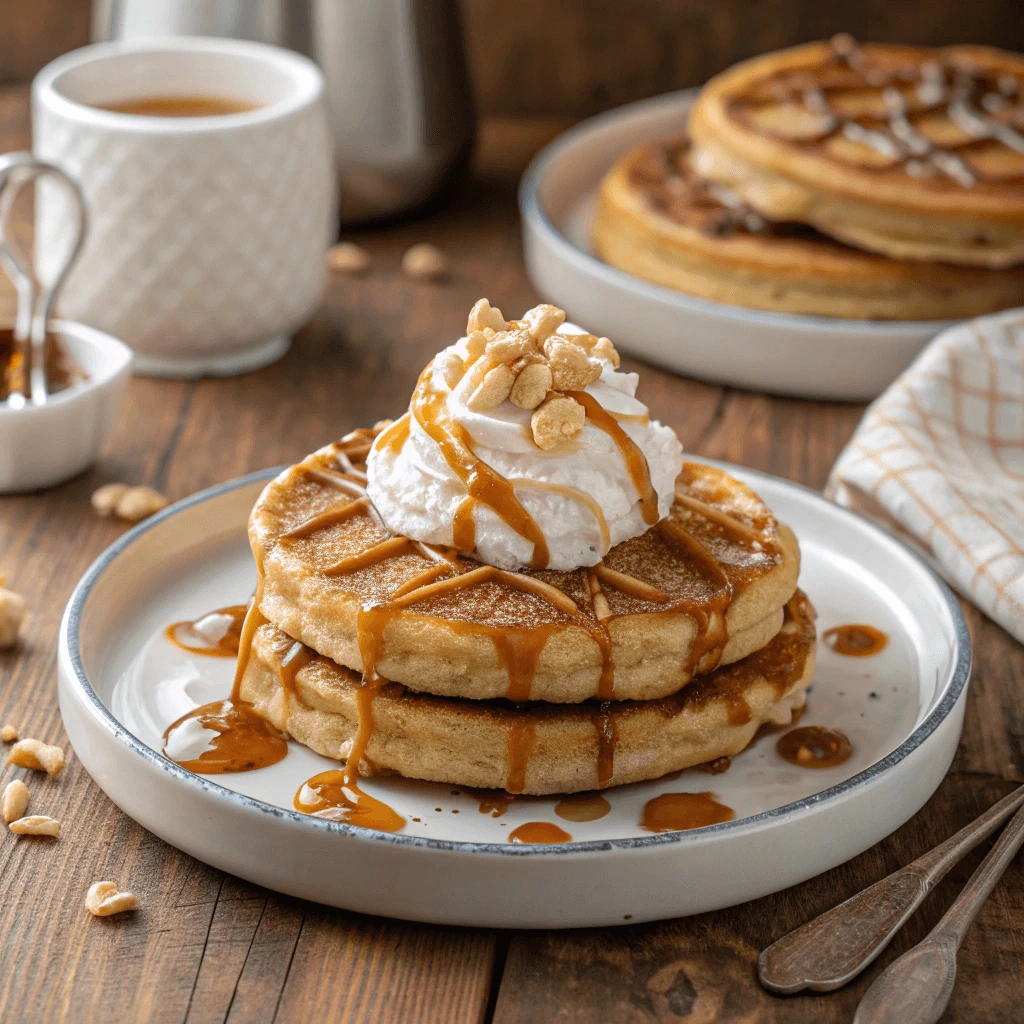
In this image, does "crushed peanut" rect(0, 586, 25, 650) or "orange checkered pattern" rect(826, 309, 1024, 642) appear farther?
"orange checkered pattern" rect(826, 309, 1024, 642)

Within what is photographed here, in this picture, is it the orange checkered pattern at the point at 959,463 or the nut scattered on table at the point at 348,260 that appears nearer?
the orange checkered pattern at the point at 959,463

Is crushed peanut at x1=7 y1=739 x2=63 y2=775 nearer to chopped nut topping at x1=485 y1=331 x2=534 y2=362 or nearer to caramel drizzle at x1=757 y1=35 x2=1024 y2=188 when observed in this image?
chopped nut topping at x1=485 y1=331 x2=534 y2=362

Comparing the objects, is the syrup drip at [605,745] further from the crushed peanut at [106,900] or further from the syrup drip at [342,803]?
the crushed peanut at [106,900]

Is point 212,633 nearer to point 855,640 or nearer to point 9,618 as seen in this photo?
point 9,618

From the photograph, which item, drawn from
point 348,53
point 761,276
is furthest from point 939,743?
point 348,53

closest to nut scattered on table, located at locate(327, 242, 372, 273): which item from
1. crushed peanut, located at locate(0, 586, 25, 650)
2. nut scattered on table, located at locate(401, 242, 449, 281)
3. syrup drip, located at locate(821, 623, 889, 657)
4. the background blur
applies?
nut scattered on table, located at locate(401, 242, 449, 281)

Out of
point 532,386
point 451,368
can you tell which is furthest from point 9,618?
point 532,386

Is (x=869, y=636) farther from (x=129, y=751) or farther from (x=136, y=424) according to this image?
(x=136, y=424)

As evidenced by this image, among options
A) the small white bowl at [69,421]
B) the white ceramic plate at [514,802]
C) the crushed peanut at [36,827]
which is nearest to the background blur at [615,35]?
the small white bowl at [69,421]
